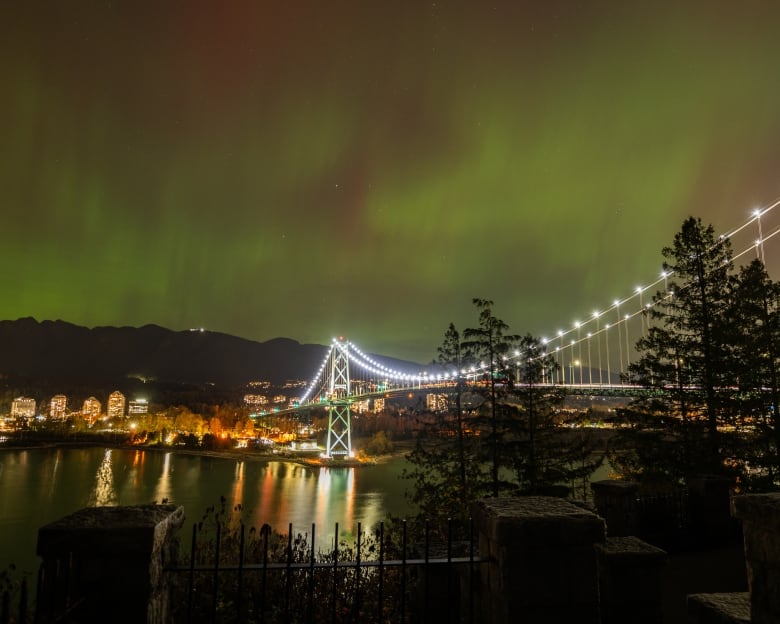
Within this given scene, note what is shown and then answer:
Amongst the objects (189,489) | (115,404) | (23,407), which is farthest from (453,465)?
(23,407)

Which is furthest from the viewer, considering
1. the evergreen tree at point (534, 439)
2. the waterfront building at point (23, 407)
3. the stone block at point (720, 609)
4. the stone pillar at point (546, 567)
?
the waterfront building at point (23, 407)

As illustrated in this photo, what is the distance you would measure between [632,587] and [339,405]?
62.2 meters

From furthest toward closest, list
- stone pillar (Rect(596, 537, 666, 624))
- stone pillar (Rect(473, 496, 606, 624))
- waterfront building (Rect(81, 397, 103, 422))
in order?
A: 1. waterfront building (Rect(81, 397, 103, 422))
2. stone pillar (Rect(596, 537, 666, 624))
3. stone pillar (Rect(473, 496, 606, 624))

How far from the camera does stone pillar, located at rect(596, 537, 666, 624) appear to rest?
4.44 m

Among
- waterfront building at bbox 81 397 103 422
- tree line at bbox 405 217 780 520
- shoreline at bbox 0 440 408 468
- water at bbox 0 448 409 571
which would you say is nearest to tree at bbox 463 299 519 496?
tree line at bbox 405 217 780 520

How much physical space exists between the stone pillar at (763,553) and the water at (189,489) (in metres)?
19.2

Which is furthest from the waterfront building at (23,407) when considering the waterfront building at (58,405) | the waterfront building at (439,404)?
the waterfront building at (439,404)

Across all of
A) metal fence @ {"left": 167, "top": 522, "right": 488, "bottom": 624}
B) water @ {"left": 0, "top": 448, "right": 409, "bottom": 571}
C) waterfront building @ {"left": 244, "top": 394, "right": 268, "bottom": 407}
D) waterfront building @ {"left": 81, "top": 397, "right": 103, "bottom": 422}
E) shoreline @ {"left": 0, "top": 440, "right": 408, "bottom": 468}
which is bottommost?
water @ {"left": 0, "top": 448, "right": 409, "bottom": 571}

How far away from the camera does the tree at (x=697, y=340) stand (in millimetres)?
14227

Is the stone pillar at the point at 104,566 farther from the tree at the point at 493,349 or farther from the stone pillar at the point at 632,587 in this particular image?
the tree at the point at 493,349

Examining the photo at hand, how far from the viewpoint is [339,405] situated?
215ft

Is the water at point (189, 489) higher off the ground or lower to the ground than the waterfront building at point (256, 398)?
lower

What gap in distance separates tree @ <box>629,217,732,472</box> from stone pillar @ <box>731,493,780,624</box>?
1343 centimetres

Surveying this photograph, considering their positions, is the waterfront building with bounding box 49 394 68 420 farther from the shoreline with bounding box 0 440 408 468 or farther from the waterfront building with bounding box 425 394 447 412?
the waterfront building with bounding box 425 394 447 412
